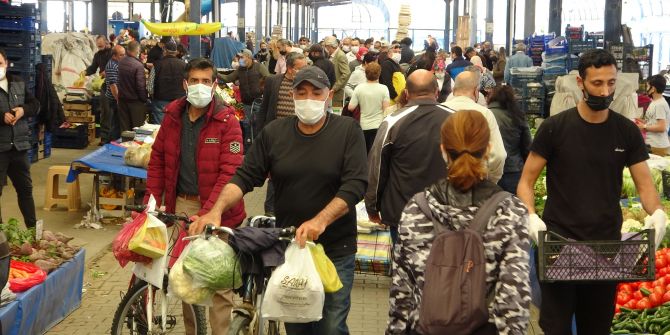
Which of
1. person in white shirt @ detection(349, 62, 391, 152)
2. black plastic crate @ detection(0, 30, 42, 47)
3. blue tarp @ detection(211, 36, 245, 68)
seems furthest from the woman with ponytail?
blue tarp @ detection(211, 36, 245, 68)

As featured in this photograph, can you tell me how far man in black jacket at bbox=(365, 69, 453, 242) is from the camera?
6.69m

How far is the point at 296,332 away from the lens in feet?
18.2

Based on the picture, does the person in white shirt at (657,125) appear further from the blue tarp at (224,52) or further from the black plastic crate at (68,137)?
the blue tarp at (224,52)

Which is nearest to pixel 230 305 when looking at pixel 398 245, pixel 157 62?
pixel 398 245

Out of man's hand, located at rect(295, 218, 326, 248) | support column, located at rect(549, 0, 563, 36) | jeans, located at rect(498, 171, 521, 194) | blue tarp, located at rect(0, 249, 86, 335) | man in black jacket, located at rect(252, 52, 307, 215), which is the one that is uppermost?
support column, located at rect(549, 0, 563, 36)

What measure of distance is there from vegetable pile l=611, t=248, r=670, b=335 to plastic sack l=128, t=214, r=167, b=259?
9.92ft

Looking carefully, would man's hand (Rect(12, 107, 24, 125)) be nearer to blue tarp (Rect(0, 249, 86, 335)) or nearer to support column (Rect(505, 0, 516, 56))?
blue tarp (Rect(0, 249, 86, 335))

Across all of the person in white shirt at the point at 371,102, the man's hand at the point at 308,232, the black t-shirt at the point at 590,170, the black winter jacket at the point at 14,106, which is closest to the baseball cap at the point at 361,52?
the person in white shirt at the point at 371,102

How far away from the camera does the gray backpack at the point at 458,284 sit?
375 centimetres

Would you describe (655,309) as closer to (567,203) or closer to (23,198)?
(567,203)

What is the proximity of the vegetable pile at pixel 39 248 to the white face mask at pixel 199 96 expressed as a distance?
77.3 inches

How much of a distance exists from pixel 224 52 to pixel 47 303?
939 inches

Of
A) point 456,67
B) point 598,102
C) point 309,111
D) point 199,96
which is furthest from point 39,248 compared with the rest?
point 456,67

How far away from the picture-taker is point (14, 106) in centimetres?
1023
